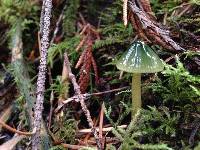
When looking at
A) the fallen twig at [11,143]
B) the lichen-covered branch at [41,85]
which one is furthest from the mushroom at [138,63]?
the fallen twig at [11,143]

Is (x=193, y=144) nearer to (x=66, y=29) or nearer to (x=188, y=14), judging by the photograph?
(x=188, y=14)

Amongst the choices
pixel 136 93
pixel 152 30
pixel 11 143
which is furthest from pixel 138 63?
pixel 11 143

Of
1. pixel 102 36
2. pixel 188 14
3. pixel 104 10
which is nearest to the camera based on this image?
pixel 188 14

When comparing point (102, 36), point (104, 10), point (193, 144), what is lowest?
point (193, 144)

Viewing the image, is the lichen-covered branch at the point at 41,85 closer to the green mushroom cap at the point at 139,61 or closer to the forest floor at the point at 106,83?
the forest floor at the point at 106,83

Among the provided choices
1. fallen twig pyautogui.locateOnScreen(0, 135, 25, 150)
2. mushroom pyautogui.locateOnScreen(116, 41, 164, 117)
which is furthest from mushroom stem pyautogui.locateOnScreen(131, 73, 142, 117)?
fallen twig pyautogui.locateOnScreen(0, 135, 25, 150)

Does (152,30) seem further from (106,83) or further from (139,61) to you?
(106,83)

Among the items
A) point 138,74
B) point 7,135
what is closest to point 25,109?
point 7,135

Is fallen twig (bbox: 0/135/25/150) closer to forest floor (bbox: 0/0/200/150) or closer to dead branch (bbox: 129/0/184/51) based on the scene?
forest floor (bbox: 0/0/200/150)
